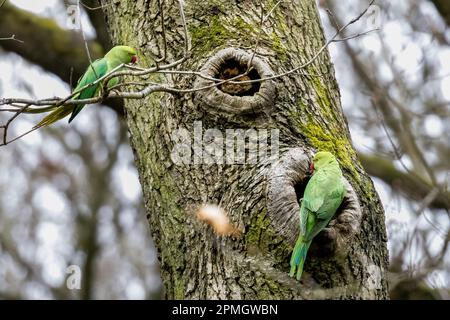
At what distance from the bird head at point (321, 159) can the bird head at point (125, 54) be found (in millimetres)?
1227

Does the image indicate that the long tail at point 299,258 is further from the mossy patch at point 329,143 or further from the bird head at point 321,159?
the mossy patch at point 329,143

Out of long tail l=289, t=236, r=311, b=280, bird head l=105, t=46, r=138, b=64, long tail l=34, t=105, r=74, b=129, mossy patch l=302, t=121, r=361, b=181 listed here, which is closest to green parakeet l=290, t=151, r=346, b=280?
long tail l=289, t=236, r=311, b=280

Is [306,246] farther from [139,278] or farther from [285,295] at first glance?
[139,278]

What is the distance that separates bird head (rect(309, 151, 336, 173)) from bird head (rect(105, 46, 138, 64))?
1.23 meters

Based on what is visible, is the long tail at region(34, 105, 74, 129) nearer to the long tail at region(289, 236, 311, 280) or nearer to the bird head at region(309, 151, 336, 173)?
the bird head at region(309, 151, 336, 173)

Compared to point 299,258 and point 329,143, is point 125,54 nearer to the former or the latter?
point 329,143

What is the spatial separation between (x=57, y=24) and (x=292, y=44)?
317cm

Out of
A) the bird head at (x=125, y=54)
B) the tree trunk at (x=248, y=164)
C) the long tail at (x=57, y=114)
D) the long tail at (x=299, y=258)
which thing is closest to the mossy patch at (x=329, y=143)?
the tree trunk at (x=248, y=164)

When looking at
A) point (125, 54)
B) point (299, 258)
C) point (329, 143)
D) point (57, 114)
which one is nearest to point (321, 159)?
point (329, 143)

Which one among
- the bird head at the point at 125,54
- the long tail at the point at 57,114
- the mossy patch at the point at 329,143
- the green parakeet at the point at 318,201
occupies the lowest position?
the green parakeet at the point at 318,201

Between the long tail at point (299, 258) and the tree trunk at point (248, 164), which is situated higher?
the tree trunk at point (248, 164)

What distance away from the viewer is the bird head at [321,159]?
3098 mm

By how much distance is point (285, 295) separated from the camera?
2.81 meters

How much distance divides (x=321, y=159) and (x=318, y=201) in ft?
0.74
